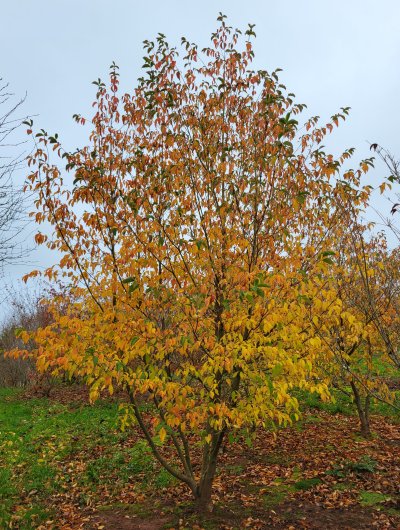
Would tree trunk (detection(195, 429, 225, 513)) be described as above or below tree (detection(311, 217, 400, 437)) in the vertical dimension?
below

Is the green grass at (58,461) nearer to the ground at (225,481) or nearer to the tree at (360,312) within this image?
the ground at (225,481)

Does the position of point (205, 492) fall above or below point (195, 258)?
below

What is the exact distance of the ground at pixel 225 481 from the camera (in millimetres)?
5684

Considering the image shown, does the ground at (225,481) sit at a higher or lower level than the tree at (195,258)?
lower

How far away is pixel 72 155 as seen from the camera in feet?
16.5

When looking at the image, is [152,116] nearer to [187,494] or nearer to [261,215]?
[261,215]

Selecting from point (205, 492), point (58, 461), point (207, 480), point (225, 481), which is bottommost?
point (225, 481)

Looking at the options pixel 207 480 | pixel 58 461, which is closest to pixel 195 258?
pixel 207 480

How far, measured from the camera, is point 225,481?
22.7 ft

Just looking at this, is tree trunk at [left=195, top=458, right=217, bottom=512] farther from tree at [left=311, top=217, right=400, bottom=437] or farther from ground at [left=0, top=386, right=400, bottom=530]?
tree at [left=311, top=217, right=400, bottom=437]

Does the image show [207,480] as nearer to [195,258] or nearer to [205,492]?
[205,492]

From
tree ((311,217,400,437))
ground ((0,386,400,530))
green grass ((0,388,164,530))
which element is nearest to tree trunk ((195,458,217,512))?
ground ((0,386,400,530))

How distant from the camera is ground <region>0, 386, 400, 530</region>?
568cm

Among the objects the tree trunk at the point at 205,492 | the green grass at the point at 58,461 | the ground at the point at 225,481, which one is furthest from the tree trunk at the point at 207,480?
the green grass at the point at 58,461
